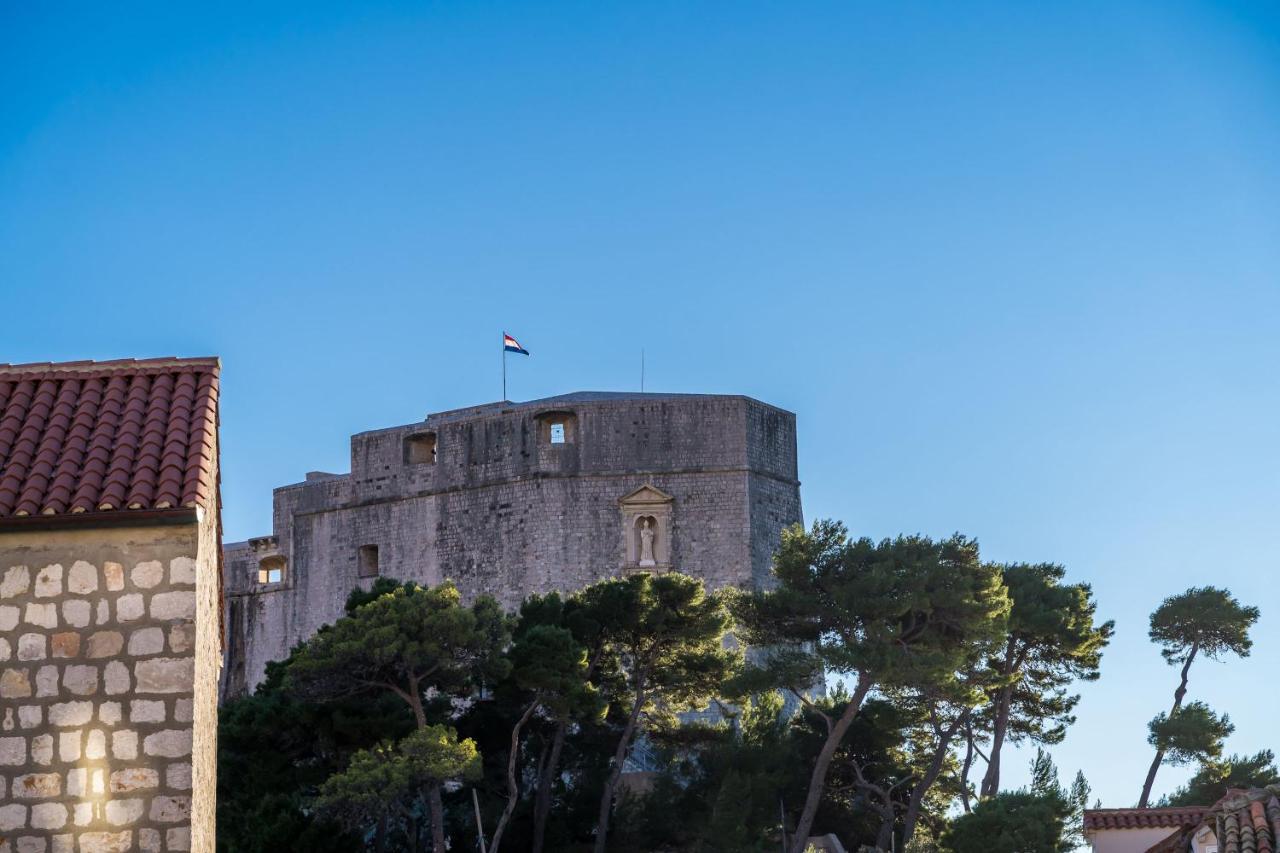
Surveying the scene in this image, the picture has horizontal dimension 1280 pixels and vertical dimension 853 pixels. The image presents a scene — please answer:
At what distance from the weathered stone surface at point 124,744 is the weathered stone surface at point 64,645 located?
50cm

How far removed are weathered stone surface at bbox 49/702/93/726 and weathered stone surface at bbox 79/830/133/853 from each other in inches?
23.8

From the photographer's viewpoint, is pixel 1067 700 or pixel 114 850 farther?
pixel 1067 700

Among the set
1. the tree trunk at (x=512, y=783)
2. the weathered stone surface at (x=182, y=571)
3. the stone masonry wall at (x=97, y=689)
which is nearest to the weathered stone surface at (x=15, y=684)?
the stone masonry wall at (x=97, y=689)

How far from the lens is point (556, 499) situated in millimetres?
41562

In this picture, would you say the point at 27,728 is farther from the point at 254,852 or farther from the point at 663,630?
the point at 663,630

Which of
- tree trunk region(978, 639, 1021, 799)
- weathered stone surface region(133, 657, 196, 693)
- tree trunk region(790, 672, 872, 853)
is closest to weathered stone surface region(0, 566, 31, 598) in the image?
weathered stone surface region(133, 657, 196, 693)

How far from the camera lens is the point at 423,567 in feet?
142

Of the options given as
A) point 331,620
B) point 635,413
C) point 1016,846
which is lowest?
point 1016,846

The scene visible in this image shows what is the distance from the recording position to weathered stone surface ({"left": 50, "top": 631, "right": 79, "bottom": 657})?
10273 millimetres

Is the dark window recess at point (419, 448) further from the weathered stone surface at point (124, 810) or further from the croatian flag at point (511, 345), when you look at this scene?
the weathered stone surface at point (124, 810)

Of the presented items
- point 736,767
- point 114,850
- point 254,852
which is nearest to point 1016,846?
point 736,767

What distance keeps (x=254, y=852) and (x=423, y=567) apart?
A: 16.7 m

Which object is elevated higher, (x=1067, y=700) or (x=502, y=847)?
(x=1067, y=700)

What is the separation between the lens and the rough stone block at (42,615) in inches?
405
